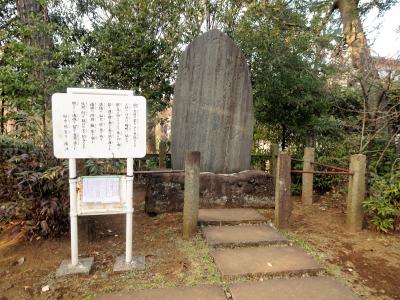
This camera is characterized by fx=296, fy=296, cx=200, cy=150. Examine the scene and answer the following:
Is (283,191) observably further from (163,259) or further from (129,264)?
(129,264)

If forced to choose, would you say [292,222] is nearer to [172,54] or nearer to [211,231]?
[211,231]

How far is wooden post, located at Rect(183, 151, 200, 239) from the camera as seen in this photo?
352 cm

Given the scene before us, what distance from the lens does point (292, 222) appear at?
4371 mm

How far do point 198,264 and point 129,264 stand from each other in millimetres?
688

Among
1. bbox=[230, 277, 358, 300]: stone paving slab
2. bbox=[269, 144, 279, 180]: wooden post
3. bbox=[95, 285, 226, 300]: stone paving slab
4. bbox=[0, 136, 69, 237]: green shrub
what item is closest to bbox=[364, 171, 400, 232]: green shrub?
bbox=[230, 277, 358, 300]: stone paving slab

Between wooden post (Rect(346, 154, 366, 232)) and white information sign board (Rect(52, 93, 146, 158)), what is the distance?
2.83 meters

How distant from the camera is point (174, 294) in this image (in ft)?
8.06

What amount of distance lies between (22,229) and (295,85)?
17.6 ft

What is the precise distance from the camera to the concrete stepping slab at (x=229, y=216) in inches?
159

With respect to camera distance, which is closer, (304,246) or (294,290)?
(294,290)

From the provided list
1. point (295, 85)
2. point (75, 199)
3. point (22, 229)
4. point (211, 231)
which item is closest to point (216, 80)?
point (295, 85)

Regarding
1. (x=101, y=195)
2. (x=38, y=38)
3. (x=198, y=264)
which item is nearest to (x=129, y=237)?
(x=101, y=195)

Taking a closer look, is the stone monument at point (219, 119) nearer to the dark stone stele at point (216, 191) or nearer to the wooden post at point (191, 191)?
the dark stone stele at point (216, 191)

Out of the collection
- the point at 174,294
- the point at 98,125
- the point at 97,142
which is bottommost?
the point at 174,294
